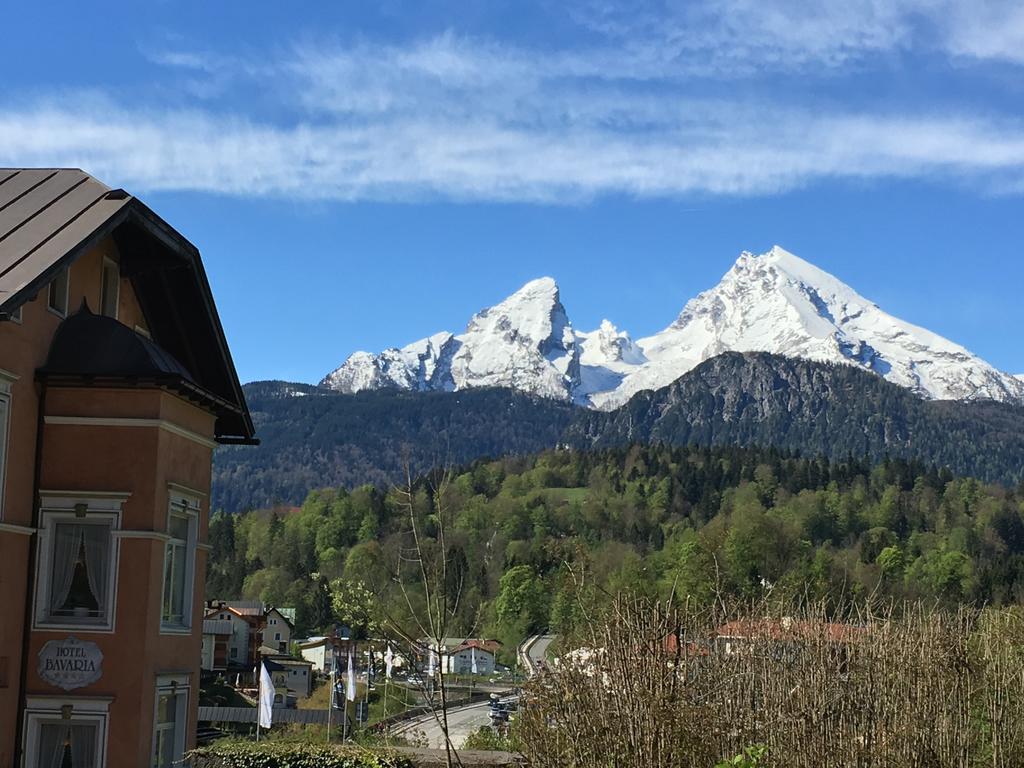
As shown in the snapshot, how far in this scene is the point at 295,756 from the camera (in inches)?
886

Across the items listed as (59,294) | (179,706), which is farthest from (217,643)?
(59,294)

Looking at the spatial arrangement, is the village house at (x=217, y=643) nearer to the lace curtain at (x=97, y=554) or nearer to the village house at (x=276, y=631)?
the village house at (x=276, y=631)

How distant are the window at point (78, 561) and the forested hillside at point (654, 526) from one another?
101 metres

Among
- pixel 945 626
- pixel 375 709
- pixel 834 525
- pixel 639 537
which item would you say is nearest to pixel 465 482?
pixel 639 537

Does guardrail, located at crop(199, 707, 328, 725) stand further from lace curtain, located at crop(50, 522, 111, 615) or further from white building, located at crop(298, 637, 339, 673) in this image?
lace curtain, located at crop(50, 522, 111, 615)

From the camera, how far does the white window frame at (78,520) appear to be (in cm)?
1659

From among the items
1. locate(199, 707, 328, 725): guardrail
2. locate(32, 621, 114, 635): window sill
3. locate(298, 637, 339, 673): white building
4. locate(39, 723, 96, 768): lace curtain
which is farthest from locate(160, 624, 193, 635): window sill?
locate(298, 637, 339, 673): white building

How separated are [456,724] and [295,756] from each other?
101 feet

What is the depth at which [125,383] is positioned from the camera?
1688cm

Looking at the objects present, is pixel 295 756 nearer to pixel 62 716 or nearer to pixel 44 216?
pixel 62 716

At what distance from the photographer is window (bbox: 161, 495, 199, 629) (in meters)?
18.0

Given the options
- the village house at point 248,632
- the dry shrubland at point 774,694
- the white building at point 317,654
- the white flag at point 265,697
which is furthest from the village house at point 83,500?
the white building at point 317,654

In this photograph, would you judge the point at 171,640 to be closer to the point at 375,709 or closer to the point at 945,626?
the point at 945,626

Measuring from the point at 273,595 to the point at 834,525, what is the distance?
61.9m
